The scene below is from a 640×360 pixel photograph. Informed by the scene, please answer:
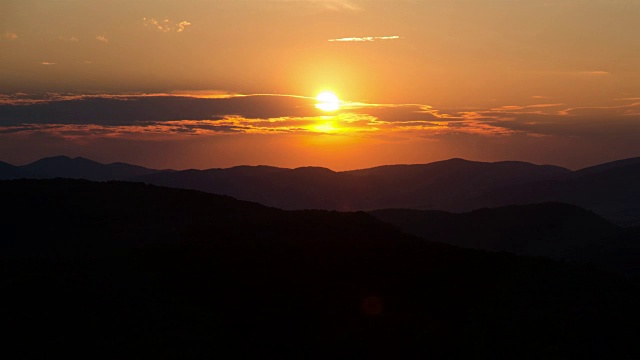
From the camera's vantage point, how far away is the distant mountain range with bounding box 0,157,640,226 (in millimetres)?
119938

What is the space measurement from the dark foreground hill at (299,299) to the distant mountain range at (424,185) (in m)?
74.9

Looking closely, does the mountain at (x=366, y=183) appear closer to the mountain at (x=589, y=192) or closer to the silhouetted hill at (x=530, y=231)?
Answer: the mountain at (x=589, y=192)

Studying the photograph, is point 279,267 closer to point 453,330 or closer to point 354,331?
point 354,331

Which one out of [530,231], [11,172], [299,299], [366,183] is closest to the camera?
[299,299]

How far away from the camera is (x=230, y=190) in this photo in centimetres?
14725

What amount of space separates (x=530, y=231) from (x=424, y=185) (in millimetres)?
114019

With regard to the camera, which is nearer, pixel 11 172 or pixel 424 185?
pixel 11 172

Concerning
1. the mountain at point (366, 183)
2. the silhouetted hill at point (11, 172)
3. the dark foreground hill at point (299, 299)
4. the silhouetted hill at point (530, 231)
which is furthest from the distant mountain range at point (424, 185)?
the dark foreground hill at point (299, 299)

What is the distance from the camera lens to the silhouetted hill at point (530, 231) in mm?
46781

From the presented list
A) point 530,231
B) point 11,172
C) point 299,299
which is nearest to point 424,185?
point 11,172

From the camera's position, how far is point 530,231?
180 feet

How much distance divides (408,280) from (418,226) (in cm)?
3351

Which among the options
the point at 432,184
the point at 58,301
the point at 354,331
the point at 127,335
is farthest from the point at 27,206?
the point at 432,184

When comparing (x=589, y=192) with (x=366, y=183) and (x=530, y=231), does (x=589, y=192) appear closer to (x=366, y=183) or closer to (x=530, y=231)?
(x=366, y=183)
